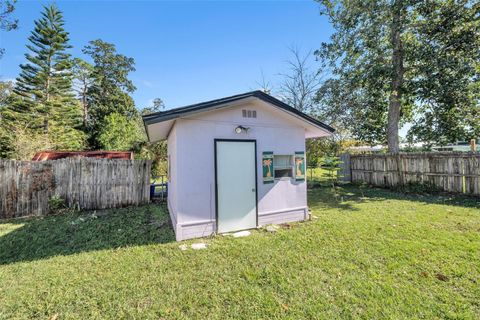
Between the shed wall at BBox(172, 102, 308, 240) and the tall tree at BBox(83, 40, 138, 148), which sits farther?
the tall tree at BBox(83, 40, 138, 148)

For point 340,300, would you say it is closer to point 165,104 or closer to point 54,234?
point 54,234

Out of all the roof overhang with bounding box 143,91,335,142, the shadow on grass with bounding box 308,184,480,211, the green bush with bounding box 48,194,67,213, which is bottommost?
the shadow on grass with bounding box 308,184,480,211

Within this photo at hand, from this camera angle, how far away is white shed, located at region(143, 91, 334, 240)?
16.6 ft

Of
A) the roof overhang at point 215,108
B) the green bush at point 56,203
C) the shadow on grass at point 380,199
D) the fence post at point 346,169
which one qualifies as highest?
the roof overhang at point 215,108

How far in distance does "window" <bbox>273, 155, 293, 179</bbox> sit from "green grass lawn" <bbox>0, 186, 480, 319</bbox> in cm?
151

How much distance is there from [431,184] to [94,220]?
44.3 ft

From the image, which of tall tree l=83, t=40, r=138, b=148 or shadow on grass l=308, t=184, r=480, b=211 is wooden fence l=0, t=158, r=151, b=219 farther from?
tall tree l=83, t=40, r=138, b=148

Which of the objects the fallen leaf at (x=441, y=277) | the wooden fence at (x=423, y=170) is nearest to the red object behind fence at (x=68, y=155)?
the fallen leaf at (x=441, y=277)

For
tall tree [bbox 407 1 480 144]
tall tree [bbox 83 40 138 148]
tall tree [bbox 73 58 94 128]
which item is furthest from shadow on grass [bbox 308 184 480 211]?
tall tree [bbox 73 58 94 128]

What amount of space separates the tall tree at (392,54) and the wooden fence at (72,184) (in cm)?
1238

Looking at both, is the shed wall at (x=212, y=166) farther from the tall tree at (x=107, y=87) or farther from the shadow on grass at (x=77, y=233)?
the tall tree at (x=107, y=87)

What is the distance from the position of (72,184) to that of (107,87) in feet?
86.9

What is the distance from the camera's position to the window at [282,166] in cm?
621

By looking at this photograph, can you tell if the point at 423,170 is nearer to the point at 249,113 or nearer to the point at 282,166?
the point at 282,166
